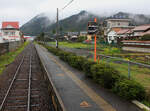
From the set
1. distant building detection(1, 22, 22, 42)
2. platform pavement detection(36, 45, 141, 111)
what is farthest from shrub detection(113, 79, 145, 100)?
distant building detection(1, 22, 22, 42)

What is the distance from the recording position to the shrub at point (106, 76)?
8.84m

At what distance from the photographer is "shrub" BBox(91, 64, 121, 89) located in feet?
29.0

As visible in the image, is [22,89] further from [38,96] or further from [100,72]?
[100,72]

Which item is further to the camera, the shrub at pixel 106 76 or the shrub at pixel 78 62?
the shrub at pixel 78 62

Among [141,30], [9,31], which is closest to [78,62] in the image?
[141,30]

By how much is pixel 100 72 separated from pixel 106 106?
2.78 meters

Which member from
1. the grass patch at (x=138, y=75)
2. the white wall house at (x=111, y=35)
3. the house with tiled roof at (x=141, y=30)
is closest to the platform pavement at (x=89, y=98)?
the grass patch at (x=138, y=75)

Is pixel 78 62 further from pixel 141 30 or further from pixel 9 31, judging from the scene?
pixel 9 31

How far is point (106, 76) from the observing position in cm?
898

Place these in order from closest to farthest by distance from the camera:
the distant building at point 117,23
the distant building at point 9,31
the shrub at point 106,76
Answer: the shrub at point 106,76 < the distant building at point 117,23 < the distant building at point 9,31

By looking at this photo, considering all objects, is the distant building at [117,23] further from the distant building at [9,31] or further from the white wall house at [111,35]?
the distant building at [9,31]

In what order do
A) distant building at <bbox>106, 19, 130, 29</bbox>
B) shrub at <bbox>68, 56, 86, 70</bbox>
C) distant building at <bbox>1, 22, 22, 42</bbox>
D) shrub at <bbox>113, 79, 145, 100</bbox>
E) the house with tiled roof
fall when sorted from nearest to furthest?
shrub at <bbox>113, 79, 145, 100</bbox>
shrub at <bbox>68, 56, 86, 70</bbox>
the house with tiled roof
distant building at <bbox>106, 19, 130, 29</bbox>
distant building at <bbox>1, 22, 22, 42</bbox>

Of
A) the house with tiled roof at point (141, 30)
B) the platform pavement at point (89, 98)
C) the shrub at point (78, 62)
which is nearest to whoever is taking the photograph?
→ the platform pavement at point (89, 98)

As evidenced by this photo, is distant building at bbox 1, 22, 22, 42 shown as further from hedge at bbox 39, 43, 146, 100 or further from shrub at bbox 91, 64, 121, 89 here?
shrub at bbox 91, 64, 121, 89
